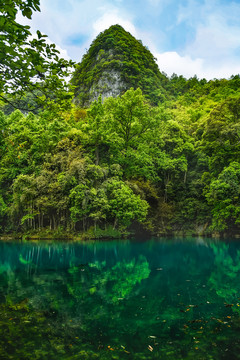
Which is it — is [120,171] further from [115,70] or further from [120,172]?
[115,70]

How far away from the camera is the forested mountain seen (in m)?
24.0

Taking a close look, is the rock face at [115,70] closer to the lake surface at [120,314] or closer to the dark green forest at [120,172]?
the dark green forest at [120,172]

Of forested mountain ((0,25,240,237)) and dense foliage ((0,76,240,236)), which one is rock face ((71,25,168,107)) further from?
dense foliage ((0,76,240,236))

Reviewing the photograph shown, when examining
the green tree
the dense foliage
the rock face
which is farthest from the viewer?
the rock face

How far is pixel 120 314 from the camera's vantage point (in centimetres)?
565

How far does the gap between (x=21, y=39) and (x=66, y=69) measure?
2.74 ft

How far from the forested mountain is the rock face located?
16399 millimetres

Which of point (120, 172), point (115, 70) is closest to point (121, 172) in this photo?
point (120, 172)

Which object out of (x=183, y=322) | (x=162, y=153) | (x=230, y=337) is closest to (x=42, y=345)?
(x=183, y=322)

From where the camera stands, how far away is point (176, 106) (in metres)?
47.5

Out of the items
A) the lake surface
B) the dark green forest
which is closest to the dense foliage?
the dark green forest

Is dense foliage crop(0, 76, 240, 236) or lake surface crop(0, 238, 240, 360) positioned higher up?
dense foliage crop(0, 76, 240, 236)

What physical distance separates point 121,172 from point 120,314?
21.1 meters

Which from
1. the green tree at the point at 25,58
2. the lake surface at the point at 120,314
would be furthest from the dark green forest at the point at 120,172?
the green tree at the point at 25,58
